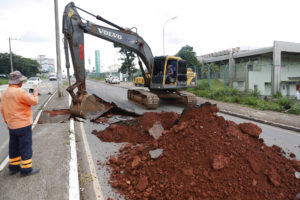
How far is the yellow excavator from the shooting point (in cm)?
740

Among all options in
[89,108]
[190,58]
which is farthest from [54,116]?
[190,58]

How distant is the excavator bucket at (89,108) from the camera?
7.34m

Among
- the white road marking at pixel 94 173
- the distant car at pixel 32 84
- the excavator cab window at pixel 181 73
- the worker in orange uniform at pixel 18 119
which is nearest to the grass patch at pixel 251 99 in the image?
the excavator cab window at pixel 181 73

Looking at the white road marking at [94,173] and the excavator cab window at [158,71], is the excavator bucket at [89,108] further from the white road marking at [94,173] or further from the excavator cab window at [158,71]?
the excavator cab window at [158,71]

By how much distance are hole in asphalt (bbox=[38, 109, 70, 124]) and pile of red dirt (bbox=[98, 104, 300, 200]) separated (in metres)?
4.16

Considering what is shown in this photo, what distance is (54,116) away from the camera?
784 cm

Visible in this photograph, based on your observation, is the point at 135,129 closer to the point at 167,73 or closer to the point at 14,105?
the point at 14,105

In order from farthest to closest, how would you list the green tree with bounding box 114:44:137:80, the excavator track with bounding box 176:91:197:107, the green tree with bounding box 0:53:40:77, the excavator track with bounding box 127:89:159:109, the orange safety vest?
the green tree with bounding box 0:53:40:77, the green tree with bounding box 114:44:137:80, the excavator track with bounding box 176:91:197:107, the excavator track with bounding box 127:89:159:109, the orange safety vest

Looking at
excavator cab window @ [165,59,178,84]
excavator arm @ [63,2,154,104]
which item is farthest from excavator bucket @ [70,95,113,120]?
excavator cab window @ [165,59,178,84]

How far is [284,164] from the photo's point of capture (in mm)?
3580

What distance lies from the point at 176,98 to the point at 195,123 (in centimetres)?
707

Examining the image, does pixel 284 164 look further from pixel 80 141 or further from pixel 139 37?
pixel 139 37

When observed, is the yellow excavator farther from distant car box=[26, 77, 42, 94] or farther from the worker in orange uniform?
the worker in orange uniform

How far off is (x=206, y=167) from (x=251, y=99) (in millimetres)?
10097
